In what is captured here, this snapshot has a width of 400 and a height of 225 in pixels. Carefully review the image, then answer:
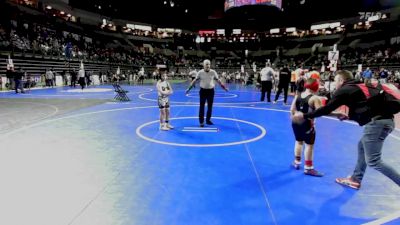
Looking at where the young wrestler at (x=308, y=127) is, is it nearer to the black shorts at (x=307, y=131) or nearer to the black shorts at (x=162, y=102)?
the black shorts at (x=307, y=131)

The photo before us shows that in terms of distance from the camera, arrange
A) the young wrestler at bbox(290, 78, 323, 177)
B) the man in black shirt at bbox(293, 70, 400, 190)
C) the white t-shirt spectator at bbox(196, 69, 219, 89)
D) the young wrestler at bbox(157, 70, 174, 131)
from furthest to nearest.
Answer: the white t-shirt spectator at bbox(196, 69, 219, 89) < the young wrestler at bbox(157, 70, 174, 131) < the young wrestler at bbox(290, 78, 323, 177) < the man in black shirt at bbox(293, 70, 400, 190)

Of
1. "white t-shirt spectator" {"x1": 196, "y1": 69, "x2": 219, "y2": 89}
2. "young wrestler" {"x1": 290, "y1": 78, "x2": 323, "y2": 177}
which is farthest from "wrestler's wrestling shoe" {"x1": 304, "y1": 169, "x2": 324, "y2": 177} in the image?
"white t-shirt spectator" {"x1": 196, "y1": 69, "x2": 219, "y2": 89}

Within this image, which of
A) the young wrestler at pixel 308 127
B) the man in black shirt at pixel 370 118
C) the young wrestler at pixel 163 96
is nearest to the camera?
the man in black shirt at pixel 370 118

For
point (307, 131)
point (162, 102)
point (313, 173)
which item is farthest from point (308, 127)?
point (162, 102)

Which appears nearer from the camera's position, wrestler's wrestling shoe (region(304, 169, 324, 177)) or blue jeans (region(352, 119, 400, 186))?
blue jeans (region(352, 119, 400, 186))

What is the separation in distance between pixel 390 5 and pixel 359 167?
4822cm

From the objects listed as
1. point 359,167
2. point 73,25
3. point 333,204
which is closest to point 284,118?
point 359,167

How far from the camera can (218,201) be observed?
3934mm

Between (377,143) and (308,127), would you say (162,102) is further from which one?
(377,143)

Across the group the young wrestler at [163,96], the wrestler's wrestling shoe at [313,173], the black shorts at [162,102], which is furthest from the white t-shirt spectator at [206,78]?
the wrestler's wrestling shoe at [313,173]

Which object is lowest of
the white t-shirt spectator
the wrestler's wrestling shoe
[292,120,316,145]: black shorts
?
the wrestler's wrestling shoe

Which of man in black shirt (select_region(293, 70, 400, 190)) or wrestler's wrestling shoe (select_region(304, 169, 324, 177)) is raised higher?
man in black shirt (select_region(293, 70, 400, 190))

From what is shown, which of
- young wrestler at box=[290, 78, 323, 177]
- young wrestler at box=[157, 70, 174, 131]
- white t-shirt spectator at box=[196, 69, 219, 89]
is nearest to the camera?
young wrestler at box=[290, 78, 323, 177]

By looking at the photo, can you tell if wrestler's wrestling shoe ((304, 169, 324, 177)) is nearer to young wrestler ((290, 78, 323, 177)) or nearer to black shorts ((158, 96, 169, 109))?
young wrestler ((290, 78, 323, 177))
